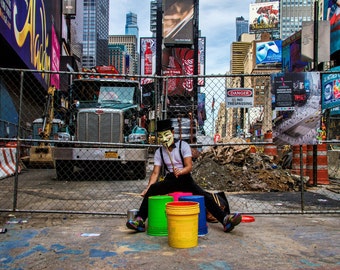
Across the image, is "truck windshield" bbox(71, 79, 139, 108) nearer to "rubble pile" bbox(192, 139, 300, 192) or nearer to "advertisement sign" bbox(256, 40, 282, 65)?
"rubble pile" bbox(192, 139, 300, 192)

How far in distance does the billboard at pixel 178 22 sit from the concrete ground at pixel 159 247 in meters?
34.0

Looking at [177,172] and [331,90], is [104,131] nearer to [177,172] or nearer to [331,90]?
[177,172]

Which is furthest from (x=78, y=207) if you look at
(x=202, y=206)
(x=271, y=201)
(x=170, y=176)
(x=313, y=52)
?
(x=313, y=52)

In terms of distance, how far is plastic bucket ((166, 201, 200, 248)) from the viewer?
13.4 feet

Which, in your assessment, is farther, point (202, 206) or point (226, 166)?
point (226, 166)

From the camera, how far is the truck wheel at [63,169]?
11.3 metres

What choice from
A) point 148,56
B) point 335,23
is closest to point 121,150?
point 148,56

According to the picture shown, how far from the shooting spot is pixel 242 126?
303 inches

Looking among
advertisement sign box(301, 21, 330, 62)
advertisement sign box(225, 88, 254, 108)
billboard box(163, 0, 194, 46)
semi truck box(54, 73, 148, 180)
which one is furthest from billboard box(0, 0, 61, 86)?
billboard box(163, 0, 194, 46)

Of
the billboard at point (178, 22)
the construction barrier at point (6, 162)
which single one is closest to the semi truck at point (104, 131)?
the construction barrier at point (6, 162)

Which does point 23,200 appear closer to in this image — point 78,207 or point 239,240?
point 78,207

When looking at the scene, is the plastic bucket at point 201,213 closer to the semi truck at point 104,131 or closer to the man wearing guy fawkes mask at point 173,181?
the man wearing guy fawkes mask at point 173,181

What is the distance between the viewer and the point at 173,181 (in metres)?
5.21

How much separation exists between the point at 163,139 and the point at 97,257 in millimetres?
1926
